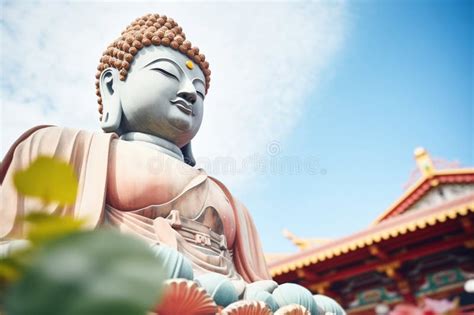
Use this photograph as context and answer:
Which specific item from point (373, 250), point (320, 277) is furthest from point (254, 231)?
point (320, 277)

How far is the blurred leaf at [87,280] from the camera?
280 mm

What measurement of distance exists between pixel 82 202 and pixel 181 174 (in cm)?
52

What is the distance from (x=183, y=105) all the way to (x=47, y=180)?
7.71 ft

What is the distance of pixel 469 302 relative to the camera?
5824mm

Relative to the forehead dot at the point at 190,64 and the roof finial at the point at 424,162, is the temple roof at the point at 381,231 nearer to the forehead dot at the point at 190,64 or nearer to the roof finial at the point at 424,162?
the forehead dot at the point at 190,64

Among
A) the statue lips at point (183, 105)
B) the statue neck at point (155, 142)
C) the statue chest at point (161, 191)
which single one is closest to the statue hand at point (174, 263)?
the statue chest at point (161, 191)

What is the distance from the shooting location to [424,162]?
10406 mm

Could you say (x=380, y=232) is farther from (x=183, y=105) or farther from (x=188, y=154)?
(x=183, y=105)

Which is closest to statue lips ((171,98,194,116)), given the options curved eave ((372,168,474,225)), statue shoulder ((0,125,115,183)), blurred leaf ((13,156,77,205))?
statue shoulder ((0,125,115,183))

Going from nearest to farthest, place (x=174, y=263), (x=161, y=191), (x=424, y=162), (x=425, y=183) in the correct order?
(x=174, y=263) → (x=161, y=191) → (x=425, y=183) → (x=424, y=162)

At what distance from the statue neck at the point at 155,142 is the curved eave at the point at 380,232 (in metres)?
3.67

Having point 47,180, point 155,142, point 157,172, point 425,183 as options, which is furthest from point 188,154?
point 425,183

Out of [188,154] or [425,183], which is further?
[425,183]

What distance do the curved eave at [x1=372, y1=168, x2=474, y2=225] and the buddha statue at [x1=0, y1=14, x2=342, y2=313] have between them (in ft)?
26.3
